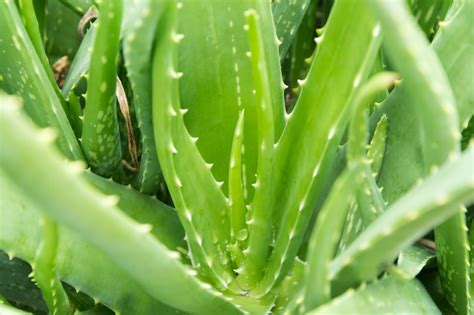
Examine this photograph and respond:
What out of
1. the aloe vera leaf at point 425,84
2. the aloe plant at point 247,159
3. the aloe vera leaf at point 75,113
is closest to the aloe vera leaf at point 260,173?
the aloe plant at point 247,159

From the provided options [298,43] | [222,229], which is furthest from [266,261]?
[298,43]

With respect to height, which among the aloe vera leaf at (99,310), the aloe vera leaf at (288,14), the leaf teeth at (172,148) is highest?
the aloe vera leaf at (288,14)

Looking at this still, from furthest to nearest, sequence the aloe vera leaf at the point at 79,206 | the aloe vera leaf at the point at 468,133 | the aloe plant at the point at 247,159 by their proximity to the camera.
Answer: the aloe vera leaf at the point at 468,133
the aloe plant at the point at 247,159
the aloe vera leaf at the point at 79,206

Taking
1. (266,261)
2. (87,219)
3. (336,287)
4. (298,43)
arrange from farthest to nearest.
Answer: (298,43), (266,261), (336,287), (87,219)

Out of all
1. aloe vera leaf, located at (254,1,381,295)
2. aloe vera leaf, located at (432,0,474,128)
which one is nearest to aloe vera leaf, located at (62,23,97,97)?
aloe vera leaf, located at (254,1,381,295)

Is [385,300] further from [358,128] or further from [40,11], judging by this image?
[40,11]

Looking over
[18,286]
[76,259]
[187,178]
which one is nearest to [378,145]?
[187,178]

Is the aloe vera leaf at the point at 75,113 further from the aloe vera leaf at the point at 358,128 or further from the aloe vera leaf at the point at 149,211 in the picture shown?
the aloe vera leaf at the point at 358,128

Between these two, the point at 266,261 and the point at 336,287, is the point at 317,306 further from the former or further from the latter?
the point at 266,261
